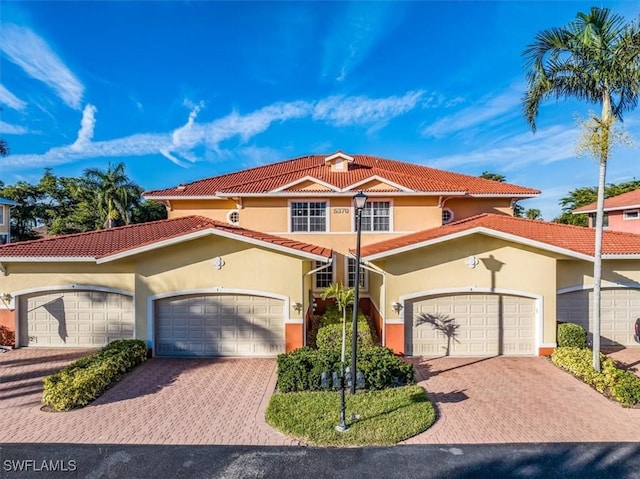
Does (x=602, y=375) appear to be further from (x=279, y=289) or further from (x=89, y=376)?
(x=89, y=376)

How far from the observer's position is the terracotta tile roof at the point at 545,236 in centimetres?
1198

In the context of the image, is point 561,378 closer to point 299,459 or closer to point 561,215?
→ point 299,459

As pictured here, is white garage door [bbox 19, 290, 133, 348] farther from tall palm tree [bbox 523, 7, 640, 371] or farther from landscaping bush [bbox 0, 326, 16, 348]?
tall palm tree [bbox 523, 7, 640, 371]

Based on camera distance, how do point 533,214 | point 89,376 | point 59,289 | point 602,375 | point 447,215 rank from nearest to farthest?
point 89,376 → point 602,375 → point 59,289 → point 447,215 → point 533,214

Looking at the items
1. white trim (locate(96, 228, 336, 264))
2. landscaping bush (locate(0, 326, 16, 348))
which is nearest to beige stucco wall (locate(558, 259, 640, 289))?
white trim (locate(96, 228, 336, 264))

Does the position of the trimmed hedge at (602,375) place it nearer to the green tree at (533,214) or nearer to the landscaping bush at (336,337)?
the landscaping bush at (336,337)

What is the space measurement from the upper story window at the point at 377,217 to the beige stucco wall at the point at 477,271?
521 centimetres

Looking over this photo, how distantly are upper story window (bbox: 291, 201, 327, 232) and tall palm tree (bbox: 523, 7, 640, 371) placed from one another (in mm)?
9989

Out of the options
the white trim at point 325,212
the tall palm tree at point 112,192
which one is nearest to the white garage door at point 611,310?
the white trim at point 325,212

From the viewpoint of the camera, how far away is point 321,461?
254 inches

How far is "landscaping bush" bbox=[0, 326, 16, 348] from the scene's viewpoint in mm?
12852

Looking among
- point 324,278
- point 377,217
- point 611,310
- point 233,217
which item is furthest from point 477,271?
point 233,217

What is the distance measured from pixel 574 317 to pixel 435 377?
7222 millimetres

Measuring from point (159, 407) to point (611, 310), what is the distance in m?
16.1
